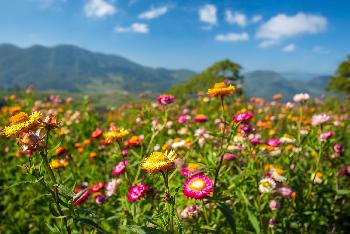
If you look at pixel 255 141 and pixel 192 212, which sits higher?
pixel 255 141

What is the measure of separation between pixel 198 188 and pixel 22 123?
3.75 feet

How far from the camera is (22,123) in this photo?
2051 millimetres

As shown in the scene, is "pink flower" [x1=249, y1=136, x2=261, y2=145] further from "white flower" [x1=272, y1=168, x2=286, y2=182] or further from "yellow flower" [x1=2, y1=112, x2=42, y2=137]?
"yellow flower" [x1=2, y1=112, x2=42, y2=137]

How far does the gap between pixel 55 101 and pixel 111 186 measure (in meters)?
5.76

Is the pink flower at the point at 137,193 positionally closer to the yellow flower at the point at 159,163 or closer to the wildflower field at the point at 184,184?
the wildflower field at the point at 184,184

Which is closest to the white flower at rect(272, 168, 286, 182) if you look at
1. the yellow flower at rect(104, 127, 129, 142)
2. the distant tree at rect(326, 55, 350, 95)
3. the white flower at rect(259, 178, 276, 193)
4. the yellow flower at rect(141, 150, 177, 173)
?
the white flower at rect(259, 178, 276, 193)

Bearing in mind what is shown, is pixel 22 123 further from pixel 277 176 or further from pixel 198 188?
pixel 277 176

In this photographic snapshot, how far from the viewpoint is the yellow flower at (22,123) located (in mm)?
2029

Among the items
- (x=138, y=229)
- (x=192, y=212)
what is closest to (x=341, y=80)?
(x=192, y=212)

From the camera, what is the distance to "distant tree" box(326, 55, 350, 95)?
67075 millimetres

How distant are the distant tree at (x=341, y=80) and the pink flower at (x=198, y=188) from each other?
7129 cm

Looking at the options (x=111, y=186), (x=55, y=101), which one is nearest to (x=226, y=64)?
(x=55, y=101)

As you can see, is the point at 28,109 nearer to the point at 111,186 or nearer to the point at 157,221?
the point at 111,186

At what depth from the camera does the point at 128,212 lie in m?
2.88
